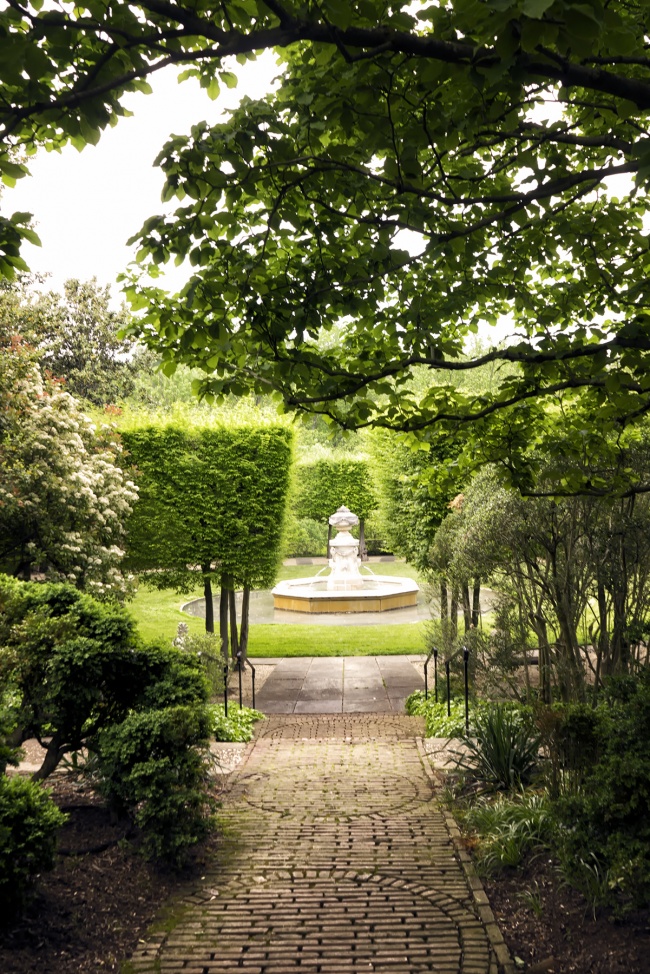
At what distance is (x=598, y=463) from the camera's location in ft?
24.7

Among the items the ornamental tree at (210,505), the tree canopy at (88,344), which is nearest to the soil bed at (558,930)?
the ornamental tree at (210,505)

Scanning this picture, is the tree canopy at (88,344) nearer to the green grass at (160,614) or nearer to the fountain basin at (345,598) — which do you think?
the green grass at (160,614)

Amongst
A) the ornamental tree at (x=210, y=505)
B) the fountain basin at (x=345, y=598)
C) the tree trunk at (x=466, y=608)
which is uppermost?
the ornamental tree at (x=210, y=505)

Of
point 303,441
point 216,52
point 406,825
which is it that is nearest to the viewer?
point 216,52

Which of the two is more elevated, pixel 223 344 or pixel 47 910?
pixel 223 344

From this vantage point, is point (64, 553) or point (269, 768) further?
point (64, 553)

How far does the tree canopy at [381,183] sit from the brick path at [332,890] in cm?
331

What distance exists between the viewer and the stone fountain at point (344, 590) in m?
23.1

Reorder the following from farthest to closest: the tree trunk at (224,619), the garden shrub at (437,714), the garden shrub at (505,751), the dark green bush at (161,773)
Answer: the tree trunk at (224,619) → the garden shrub at (437,714) → the garden shrub at (505,751) → the dark green bush at (161,773)

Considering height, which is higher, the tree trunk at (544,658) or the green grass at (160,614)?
the tree trunk at (544,658)

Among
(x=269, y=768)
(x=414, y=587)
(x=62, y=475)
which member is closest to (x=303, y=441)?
(x=414, y=587)

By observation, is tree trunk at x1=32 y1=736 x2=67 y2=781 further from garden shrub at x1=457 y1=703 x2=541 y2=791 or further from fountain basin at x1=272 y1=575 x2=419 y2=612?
fountain basin at x1=272 y1=575 x2=419 y2=612

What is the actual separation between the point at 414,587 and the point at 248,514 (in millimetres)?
10474

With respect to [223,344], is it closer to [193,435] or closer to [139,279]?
[139,279]
